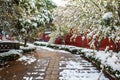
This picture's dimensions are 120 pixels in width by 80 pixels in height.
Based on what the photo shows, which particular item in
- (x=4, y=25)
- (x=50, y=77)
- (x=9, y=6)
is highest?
(x=9, y=6)

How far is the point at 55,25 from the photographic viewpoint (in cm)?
2794

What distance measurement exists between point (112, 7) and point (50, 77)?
543 centimetres

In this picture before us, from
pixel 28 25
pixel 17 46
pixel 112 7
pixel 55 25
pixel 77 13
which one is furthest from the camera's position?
pixel 55 25

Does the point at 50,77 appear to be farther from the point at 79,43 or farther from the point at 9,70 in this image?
the point at 79,43

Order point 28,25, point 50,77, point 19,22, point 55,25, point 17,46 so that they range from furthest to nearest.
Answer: point 55,25 < point 28,25 < point 17,46 < point 19,22 < point 50,77

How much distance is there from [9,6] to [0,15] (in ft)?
2.12

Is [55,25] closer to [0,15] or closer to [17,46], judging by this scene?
[17,46]

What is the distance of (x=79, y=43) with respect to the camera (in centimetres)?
2914

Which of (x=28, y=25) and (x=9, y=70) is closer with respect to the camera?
(x=9, y=70)

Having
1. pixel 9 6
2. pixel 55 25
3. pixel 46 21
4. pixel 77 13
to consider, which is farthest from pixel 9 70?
pixel 55 25

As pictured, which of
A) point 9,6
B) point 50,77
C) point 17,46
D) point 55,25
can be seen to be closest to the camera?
point 50,77

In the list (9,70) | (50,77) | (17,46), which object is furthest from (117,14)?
(17,46)

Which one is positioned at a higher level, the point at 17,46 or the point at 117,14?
the point at 117,14

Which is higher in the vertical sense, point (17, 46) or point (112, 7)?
point (112, 7)
